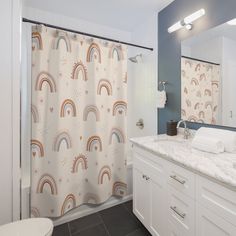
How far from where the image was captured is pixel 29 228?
3.20 ft

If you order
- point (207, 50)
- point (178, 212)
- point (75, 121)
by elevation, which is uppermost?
point (207, 50)

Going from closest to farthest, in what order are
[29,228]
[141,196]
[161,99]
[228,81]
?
[29,228]
[228,81]
[141,196]
[161,99]

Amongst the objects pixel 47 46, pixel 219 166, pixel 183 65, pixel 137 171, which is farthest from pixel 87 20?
pixel 219 166

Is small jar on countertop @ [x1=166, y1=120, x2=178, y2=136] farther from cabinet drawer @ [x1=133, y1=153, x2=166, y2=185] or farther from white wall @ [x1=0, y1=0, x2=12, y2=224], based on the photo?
white wall @ [x1=0, y1=0, x2=12, y2=224]

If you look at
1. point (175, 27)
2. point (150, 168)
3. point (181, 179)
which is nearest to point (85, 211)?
point (150, 168)

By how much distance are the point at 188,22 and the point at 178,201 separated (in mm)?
1615

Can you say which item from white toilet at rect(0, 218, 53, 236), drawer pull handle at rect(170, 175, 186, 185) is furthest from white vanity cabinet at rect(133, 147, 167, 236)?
white toilet at rect(0, 218, 53, 236)

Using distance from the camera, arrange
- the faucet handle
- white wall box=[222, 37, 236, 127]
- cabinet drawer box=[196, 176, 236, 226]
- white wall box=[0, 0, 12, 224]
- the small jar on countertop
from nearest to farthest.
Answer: cabinet drawer box=[196, 176, 236, 226], white wall box=[0, 0, 12, 224], white wall box=[222, 37, 236, 127], the faucet handle, the small jar on countertop

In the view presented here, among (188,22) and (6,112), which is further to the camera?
(188,22)

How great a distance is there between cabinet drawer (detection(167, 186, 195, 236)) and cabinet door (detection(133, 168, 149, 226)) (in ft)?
0.98

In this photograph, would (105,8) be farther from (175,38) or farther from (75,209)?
(75,209)

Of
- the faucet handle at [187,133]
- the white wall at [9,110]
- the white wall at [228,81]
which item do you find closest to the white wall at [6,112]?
the white wall at [9,110]

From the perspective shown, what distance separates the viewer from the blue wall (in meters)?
1.46

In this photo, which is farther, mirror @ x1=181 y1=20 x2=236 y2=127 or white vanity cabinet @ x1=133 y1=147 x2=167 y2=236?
mirror @ x1=181 y1=20 x2=236 y2=127
